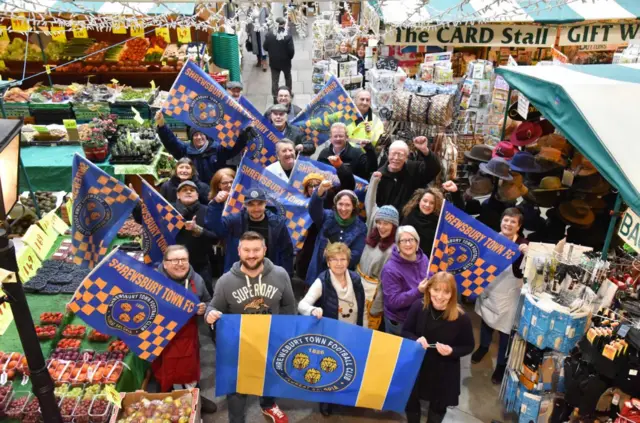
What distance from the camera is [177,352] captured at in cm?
455

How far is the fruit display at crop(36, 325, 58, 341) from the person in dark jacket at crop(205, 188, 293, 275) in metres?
1.62

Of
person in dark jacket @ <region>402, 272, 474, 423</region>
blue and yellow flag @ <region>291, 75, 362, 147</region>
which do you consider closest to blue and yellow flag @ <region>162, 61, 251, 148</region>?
blue and yellow flag @ <region>291, 75, 362, 147</region>

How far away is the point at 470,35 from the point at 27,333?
23.3 feet

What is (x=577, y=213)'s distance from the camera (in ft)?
19.7

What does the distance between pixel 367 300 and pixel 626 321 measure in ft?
6.62

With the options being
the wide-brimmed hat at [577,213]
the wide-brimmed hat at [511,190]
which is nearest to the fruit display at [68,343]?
the wide-brimmed hat at [511,190]

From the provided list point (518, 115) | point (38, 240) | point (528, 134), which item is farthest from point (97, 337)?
point (518, 115)

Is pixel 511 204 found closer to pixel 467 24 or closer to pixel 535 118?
pixel 535 118

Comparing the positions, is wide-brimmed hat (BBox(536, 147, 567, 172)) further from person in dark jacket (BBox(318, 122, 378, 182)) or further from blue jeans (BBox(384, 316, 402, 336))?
blue jeans (BBox(384, 316, 402, 336))

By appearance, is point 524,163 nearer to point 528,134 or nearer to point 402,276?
point 528,134

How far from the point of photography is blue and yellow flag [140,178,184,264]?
4980 mm

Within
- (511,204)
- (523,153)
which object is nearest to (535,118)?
(523,153)

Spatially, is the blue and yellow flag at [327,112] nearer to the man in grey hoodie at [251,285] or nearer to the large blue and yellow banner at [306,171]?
the large blue and yellow banner at [306,171]

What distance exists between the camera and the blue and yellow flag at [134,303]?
414 cm
